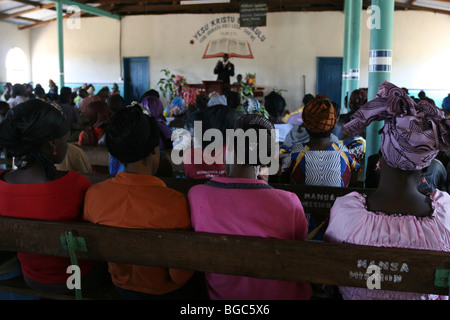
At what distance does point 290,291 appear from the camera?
1558 mm

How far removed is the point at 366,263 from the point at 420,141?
0.46 m

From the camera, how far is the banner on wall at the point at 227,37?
42.3 ft

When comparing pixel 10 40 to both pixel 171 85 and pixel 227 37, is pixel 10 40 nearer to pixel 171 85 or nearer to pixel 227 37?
pixel 171 85

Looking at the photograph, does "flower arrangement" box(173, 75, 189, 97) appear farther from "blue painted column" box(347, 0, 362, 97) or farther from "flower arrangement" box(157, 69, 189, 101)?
"blue painted column" box(347, 0, 362, 97)

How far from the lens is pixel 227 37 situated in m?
13.0

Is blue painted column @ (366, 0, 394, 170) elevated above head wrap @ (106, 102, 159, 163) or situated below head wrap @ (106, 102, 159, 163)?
above

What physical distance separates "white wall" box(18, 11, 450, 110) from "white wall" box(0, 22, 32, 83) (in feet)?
5.63

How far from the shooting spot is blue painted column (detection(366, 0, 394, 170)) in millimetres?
3650

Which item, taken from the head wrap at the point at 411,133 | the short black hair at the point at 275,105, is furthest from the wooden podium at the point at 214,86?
the head wrap at the point at 411,133

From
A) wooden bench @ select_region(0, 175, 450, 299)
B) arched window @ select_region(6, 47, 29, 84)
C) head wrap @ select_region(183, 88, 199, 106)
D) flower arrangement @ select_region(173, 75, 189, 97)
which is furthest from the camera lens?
arched window @ select_region(6, 47, 29, 84)

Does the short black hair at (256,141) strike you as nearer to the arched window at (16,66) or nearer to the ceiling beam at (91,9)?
the ceiling beam at (91,9)

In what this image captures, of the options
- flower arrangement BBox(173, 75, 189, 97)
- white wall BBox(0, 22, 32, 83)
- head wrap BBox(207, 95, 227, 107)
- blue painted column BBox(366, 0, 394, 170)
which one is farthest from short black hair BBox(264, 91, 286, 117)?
white wall BBox(0, 22, 32, 83)

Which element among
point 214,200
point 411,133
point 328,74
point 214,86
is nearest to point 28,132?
point 214,200

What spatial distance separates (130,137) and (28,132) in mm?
476
